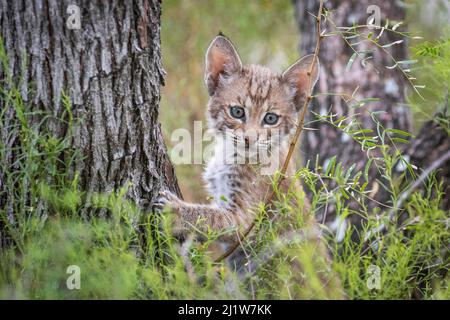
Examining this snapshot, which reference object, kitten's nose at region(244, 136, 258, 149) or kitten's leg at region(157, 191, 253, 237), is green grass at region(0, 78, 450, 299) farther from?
kitten's nose at region(244, 136, 258, 149)

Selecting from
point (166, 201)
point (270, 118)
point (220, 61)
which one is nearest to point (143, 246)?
point (166, 201)

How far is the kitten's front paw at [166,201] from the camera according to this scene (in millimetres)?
3592

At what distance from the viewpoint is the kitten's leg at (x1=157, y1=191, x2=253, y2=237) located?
3618 mm

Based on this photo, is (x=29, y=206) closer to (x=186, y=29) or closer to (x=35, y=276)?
(x=35, y=276)

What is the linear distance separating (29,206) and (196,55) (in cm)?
484

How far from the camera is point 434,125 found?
4.48 meters

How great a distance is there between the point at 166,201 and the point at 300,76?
1.32 meters

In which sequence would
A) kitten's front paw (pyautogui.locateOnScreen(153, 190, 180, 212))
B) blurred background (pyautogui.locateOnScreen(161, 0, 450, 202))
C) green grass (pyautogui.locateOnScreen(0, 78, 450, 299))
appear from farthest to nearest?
blurred background (pyautogui.locateOnScreen(161, 0, 450, 202)) < kitten's front paw (pyautogui.locateOnScreen(153, 190, 180, 212)) < green grass (pyautogui.locateOnScreen(0, 78, 450, 299))

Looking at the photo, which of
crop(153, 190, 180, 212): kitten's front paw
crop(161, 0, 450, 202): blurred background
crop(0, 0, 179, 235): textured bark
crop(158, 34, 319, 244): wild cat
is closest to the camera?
crop(0, 0, 179, 235): textured bark

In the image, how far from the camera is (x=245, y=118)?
4.24m

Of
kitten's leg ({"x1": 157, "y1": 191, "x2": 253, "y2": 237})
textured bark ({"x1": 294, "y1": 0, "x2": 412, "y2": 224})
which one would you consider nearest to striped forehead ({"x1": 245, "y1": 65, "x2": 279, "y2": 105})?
kitten's leg ({"x1": 157, "y1": 191, "x2": 253, "y2": 237})

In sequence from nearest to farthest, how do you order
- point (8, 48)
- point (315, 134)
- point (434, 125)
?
point (8, 48), point (434, 125), point (315, 134)

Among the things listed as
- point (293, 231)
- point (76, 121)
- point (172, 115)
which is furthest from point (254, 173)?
point (172, 115)
